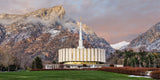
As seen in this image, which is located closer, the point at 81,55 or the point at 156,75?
the point at 156,75

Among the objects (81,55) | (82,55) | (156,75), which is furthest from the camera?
(81,55)

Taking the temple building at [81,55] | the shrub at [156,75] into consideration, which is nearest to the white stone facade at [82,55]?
the temple building at [81,55]

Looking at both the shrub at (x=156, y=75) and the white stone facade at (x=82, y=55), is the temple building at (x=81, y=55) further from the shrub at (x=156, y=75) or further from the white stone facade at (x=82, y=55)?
the shrub at (x=156, y=75)

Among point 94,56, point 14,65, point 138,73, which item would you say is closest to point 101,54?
point 94,56

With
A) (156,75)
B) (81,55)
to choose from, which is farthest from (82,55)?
(156,75)

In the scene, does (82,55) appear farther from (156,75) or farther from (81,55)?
(156,75)

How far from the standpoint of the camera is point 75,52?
99.6 m

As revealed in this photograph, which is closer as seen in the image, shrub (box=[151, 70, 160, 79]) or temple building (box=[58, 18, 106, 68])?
shrub (box=[151, 70, 160, 79])

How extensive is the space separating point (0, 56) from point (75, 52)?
33.7 metres

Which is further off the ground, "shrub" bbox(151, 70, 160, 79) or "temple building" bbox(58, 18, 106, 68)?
"temple building" bbox(58, 18, 106, 68)

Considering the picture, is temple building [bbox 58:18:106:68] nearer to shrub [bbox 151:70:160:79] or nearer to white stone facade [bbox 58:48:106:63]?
white stone facade [bbox 58:48:106:63]

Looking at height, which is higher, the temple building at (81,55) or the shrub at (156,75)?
the temple building at (81,55)

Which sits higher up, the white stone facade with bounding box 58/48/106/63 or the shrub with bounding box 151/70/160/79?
the white stone facade with bounding box 58/48/106/63

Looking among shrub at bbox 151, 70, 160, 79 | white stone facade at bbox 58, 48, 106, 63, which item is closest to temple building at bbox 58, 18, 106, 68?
white stone facade at bbox 58, 48, 106, 63
